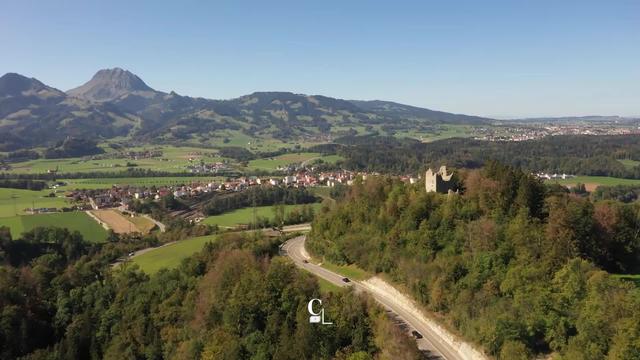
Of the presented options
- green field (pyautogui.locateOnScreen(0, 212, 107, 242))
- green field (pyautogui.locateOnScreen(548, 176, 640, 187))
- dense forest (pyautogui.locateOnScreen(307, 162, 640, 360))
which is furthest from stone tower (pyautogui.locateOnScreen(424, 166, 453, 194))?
green field (pyautogui.locateOnScreen(548, 176, 640, 187))

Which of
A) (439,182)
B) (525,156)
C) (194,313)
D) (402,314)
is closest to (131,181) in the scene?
(194,313)

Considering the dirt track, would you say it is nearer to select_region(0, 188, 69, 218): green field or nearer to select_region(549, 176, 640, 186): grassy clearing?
select_region(0, 188, 69, 218): green field

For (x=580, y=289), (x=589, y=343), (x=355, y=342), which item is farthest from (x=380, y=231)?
(x=589, y=343)

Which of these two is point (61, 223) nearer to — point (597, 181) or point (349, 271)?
point (349, 271)

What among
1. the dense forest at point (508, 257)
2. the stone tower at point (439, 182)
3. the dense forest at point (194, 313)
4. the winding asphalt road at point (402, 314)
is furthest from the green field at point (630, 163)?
the dense forest at point (194, 313)

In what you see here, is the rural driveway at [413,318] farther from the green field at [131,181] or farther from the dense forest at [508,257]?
the green field at [131,181]

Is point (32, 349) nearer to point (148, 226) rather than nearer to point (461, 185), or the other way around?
point (148, 226)
